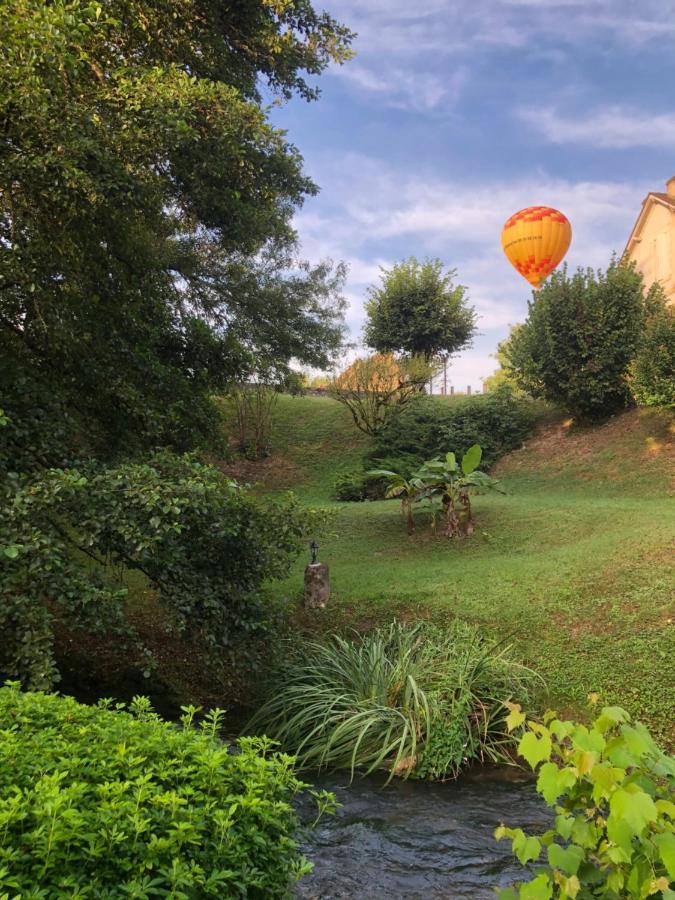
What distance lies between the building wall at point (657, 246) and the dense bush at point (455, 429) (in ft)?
27.5

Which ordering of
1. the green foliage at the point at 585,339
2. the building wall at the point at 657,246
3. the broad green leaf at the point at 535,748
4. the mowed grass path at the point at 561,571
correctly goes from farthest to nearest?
the building wall at the point at 657,246 → the green foliage at the point at 585,339 → the mowed grass path at the point at 561,571 → the broad green leaf at the point at 535,748

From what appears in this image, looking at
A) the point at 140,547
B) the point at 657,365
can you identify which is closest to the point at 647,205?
the point at 657,365

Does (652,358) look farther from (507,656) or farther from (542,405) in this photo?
(507,656)

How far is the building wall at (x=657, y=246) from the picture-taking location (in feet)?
81.0

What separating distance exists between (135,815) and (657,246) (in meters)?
29.4

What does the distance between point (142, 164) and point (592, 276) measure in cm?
1667

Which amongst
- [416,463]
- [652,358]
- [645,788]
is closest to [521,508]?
[416,463]

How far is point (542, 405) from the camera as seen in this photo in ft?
73.0

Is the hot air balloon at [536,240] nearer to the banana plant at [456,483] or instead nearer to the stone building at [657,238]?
the stone building at [657,238]

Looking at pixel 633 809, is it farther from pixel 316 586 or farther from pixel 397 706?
pixel 316 586

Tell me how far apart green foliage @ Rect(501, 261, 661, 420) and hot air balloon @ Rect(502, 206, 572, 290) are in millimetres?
735

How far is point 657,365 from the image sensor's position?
15.9 meters

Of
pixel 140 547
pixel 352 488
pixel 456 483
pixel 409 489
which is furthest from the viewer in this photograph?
pixel 352 488

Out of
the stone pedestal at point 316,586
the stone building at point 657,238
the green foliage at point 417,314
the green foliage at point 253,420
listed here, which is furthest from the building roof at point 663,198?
the stone pedestal at point 316,586
